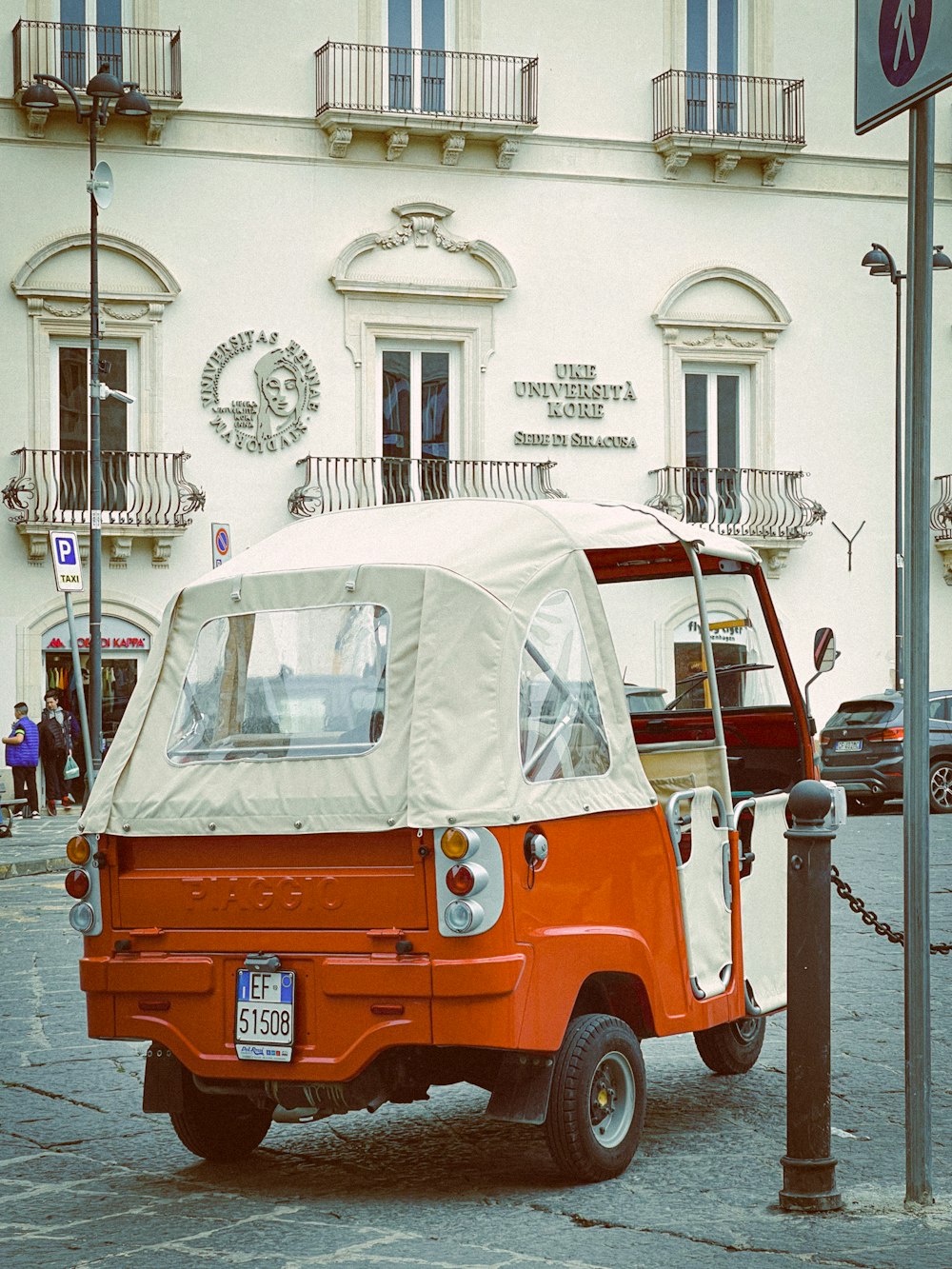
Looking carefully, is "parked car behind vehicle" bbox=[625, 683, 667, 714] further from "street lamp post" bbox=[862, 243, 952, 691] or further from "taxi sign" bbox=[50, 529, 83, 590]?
"street lamp post" bbox=[862, 243, 952, 691]

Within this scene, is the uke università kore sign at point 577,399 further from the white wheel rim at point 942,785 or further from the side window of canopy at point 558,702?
the side window of canopy at point 558,702

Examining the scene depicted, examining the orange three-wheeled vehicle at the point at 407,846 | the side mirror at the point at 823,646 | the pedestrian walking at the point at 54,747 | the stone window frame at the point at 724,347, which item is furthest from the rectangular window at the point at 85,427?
the orange three-wheeled vehicle at the point at 407,846

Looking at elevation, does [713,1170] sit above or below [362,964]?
below

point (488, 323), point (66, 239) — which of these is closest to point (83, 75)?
point (66, 239)

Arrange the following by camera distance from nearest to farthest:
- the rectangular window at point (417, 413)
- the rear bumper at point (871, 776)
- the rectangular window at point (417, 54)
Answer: the rear bumper at point (871, 776) < the rectangular window at point (417, 54) < the rectangular window at point (417, 413)

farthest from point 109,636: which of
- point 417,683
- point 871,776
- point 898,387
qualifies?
point 417,683

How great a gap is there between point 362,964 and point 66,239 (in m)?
25.4

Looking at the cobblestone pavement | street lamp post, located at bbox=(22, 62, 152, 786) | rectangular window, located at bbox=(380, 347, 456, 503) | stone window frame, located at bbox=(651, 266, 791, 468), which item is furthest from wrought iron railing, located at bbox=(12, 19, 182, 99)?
the cobblestone pavement

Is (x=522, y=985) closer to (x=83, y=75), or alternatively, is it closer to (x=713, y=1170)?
(x=713, y=1170)

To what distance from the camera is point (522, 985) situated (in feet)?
19.5

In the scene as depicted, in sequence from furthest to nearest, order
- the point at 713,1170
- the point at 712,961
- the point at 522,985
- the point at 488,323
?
the point at 488,323 → the point at 712,961 → the point at 713,1170 → the point at 522,985

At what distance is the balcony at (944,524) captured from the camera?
1326 inches

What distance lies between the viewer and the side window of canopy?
6.32 meters

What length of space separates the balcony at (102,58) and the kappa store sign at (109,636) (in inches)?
299
